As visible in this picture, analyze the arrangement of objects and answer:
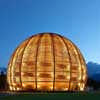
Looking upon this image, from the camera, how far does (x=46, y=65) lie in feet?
130

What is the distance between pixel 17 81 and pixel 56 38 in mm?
6082

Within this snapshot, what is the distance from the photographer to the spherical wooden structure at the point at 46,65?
131ft

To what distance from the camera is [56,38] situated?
41.7 m

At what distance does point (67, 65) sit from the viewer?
132ft

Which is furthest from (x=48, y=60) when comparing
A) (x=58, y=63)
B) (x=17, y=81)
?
(x=17, y=81)

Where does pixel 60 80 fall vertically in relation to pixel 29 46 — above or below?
below

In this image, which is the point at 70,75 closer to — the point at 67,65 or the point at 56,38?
the point at 67,65

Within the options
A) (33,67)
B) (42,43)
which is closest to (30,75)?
(33,67)

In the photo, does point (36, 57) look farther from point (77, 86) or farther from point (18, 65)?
point (77, 86)

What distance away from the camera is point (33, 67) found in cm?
3984

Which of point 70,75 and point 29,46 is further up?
point 29,46

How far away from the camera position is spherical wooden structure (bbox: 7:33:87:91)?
39.8 metres

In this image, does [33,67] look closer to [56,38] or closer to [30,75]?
[30,75]

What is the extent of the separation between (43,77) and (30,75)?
1.33m
